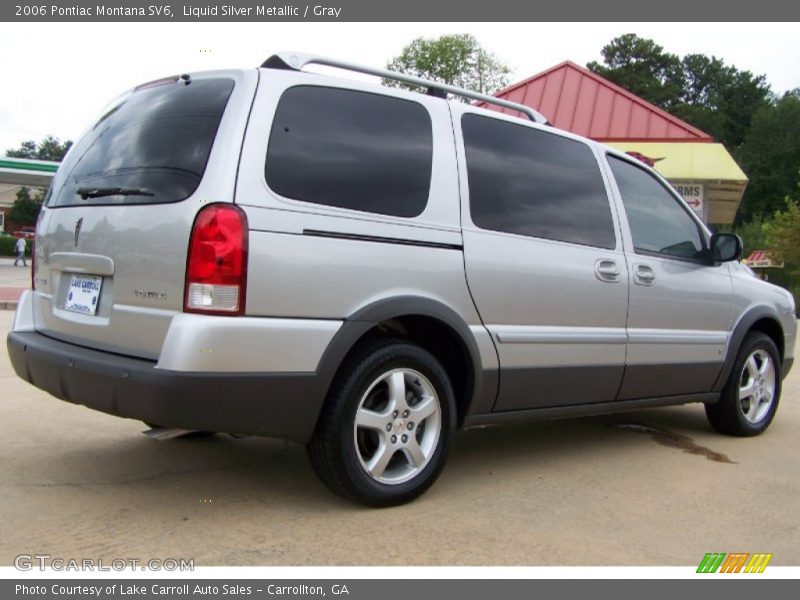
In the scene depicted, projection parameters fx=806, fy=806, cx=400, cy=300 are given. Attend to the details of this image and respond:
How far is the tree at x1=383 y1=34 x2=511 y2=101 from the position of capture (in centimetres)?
6178

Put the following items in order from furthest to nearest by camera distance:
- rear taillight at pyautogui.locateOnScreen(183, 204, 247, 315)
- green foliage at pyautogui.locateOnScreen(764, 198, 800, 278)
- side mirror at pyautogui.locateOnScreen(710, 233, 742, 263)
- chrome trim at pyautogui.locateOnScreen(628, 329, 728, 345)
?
green foliage at pyautogui.locateOnScreen(764, 198, 800, 278) → side mirror at pyautogui.locateOnScreen(710, 233, 742, 263) → chrome trim at pyautogui.locateOnScreen(628, 329, 728, 345) → rear taillight at pyautogui.locateOnScreen(183, 204, 247, 315)

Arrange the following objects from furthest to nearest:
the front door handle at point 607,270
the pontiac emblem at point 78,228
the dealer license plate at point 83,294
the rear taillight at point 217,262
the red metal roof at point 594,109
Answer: the red metal roof at point 594,109
the front door handle at point 607,270
the pontiac emblem at point 78,228
the dealer license plate at point 83,294
the rear taillight at point 217,262

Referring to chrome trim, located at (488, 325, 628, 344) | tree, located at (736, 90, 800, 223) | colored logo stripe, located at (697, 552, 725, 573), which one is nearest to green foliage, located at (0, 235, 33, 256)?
chrome trim, located at (488, 325, 628, 344)

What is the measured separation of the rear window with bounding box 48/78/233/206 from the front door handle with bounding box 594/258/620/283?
217 cm

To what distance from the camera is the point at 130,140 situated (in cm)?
350

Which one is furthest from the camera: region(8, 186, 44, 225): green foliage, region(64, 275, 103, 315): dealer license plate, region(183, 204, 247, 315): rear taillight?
region(8, 186, 44, 225): green foliage

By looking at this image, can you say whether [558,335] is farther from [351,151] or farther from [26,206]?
[26,206]

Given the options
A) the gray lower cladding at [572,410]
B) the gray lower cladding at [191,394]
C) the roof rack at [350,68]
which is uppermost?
the roof rack at [350,68]

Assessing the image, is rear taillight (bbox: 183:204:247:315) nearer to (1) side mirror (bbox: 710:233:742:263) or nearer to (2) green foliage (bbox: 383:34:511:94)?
(1) side mirror (bbox: 710:233:742:263)

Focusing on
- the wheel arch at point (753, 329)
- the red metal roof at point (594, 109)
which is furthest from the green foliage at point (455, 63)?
the wheel arch at point (753, 329)

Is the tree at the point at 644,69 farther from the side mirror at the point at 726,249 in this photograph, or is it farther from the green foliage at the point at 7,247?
the side mirror at the point at 726,249

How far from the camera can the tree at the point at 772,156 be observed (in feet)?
214
